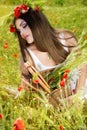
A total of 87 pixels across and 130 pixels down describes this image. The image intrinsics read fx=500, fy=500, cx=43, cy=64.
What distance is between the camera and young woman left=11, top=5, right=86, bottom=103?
4.07 metres

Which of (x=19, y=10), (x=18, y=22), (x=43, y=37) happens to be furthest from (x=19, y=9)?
(x=43, y=37)

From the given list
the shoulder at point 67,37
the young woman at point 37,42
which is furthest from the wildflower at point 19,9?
the shoulder at point 67,37

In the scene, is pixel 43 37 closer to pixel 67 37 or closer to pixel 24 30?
pixel 24 30

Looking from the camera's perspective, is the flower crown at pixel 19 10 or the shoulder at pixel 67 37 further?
the shoulder at pixel 67 37

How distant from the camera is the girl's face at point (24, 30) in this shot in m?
4.06

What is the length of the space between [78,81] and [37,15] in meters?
0.68

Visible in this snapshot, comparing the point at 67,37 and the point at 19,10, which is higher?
the point at 19,10

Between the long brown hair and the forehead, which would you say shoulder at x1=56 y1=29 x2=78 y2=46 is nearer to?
the long brown hair

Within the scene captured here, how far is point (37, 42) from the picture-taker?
13.5ft

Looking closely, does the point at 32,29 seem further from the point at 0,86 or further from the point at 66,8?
the point at 66,8

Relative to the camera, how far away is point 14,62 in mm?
6953

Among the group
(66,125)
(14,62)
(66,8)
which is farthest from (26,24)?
(66,8)

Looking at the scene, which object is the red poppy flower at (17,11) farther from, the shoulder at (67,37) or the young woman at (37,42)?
the shoulder at (67,37)

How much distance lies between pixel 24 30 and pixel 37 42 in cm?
15
